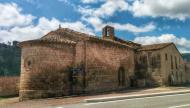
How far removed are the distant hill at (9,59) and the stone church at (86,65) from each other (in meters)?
59.0

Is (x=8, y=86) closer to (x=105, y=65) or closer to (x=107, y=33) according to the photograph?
(x=105, y=65)

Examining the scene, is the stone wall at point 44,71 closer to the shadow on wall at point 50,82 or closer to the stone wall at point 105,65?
the shadow on wall at point 50,82

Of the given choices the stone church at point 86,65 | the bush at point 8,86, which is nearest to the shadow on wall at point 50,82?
the stone church at point 86,65

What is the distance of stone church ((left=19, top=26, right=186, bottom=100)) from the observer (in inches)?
821

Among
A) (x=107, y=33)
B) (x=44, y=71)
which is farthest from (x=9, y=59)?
(x=44, y=71)

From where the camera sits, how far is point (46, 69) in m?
21.0

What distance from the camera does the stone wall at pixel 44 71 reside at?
2044 cm

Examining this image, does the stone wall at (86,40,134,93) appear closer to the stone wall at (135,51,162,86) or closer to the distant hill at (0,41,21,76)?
the stone wall at (135,51,162,86)

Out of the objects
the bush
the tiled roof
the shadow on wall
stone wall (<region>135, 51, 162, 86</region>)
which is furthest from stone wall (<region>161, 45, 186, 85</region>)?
the bush

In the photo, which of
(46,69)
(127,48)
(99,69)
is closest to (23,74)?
(46,69)

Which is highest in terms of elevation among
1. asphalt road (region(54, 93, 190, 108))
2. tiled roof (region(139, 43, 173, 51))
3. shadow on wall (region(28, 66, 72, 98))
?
tiled roof (region(139, 43, 173, 51))

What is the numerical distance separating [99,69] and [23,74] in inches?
282

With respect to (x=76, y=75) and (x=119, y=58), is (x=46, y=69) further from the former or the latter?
(x=119, y=58)

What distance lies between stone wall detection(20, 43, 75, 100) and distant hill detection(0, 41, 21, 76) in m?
64.5
